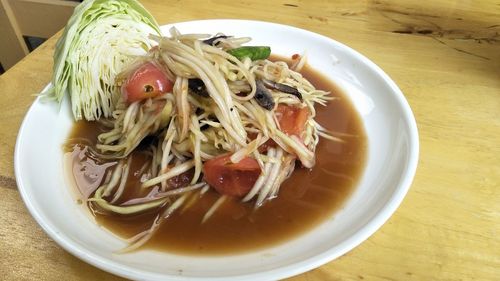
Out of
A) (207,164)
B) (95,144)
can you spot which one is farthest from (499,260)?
(95,144)

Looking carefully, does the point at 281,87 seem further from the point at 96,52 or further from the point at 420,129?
the point at 96,52

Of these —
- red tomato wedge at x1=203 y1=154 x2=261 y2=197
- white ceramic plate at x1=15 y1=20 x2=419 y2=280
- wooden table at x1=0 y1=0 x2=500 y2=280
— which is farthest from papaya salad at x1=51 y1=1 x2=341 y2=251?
wooden table at x1=0 y1=0 x2=500 y2=280

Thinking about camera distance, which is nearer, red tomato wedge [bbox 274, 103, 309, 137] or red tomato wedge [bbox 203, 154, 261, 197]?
red tomato wedge [bbox 203, 154, 261, 197]

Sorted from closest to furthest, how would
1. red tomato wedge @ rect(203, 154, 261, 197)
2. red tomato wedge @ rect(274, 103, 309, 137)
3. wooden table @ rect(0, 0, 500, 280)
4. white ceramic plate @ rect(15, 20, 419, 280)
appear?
white ceramic plate @ rect(15, 20, 419, 280)
wooden table @ rect(0, 0, 500, 280)
red tomato wedge @ rect(203, 154, 261, 197)
red tomato wedge @ rect(274, 103, 309, 137)

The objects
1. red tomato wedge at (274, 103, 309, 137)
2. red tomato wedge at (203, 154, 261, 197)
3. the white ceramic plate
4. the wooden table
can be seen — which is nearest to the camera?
the white ceramic plate

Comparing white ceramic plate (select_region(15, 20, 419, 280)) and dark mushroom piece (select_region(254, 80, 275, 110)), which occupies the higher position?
dark mushroom piece (select_region(254, 80, 275, 110))

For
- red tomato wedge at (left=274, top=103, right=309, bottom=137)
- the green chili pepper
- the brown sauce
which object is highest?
the green chili pepper

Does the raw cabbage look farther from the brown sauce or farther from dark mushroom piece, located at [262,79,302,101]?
dark mushroom piece, located at [262,79,302,101]

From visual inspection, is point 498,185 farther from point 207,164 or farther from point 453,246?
point 207,164
